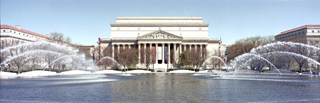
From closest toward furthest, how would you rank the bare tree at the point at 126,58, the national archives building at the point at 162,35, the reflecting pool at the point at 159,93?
the reflecting pool at the point at 159,93, the bare tree at the point at 126,58, the national archives building at the point at 162,35

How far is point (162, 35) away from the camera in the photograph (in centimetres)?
9838

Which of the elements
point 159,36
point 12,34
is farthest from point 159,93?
point 12,34

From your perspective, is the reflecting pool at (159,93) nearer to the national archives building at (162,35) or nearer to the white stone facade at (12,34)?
the white stone facade at (12,34)

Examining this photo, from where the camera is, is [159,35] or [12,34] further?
[159,35]

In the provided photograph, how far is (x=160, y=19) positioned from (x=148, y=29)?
24.3 feet

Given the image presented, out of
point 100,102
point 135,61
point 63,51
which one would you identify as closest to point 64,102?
point 100,102

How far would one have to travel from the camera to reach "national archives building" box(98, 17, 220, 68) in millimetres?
98188

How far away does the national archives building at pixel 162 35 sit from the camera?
98.2m

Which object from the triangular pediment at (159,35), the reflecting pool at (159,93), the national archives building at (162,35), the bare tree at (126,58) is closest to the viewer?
the reflecting pool at (159,93)

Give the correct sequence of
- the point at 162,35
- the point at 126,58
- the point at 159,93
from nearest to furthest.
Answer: the point at 159,93 < the point at 126,58 < the point at 162,35

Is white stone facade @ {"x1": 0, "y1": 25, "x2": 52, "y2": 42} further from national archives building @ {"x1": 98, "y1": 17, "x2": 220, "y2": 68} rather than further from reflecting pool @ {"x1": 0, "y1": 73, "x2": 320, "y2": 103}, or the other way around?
reflecting pool @ {"x1": 0, "y1": 73, "x2": 320, "y2": 103}

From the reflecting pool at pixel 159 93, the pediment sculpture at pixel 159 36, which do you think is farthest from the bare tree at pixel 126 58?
the reflecting pool at pixel 159 93

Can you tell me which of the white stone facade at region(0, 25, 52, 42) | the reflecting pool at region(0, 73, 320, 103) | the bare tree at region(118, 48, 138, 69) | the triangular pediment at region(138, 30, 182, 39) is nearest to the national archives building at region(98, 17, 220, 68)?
the triangular pediment at region(138, 30, 182, 39)

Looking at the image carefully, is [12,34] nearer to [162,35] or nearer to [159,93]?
[162,35]
